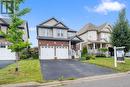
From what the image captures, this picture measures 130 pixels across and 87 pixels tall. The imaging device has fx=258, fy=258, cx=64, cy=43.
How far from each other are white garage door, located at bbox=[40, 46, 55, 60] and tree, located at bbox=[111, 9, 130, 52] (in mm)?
11351

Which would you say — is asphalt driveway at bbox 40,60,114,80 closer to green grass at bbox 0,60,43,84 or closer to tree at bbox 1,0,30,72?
green grass at bbox 0,60,43,84

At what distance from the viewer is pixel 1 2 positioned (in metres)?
21.1

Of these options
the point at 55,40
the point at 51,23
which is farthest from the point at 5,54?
the point at 51,23

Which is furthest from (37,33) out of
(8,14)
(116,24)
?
(8,14)

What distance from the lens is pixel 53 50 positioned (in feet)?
148

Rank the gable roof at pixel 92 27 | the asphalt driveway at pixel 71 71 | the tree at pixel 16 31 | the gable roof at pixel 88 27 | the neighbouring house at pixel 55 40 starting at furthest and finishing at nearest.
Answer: the gable roof at pixel 88 27 → the gable roof at pixel 92 27 → the neighbouring house at pixel 55 40 → the tree at pixel 16 31 → the asphalt driveway at pixel 71 71

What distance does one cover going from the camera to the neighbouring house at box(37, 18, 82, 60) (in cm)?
4466

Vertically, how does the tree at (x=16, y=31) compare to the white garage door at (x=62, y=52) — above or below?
above

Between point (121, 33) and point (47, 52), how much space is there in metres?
13.2

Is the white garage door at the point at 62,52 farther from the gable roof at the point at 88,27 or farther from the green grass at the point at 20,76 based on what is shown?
the green grass at the point at 20,76

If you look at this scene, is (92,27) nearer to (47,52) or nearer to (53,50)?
(53,50)

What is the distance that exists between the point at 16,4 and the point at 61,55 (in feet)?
81.2

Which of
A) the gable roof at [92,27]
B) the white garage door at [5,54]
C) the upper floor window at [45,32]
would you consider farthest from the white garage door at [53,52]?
the gable roof at [92,27]

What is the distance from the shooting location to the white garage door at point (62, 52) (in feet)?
149
